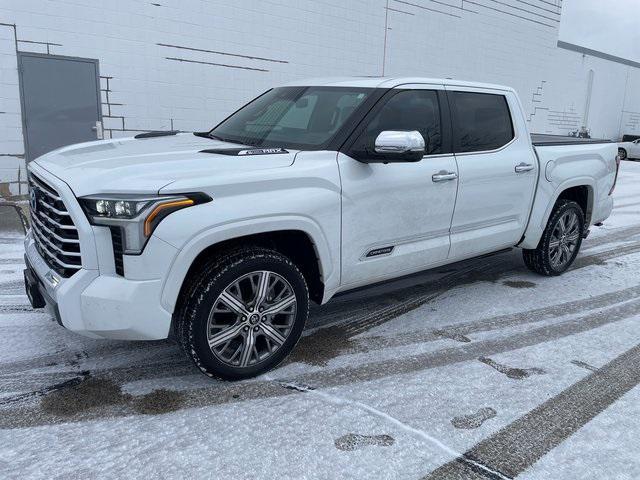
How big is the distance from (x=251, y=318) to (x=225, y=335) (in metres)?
0.18

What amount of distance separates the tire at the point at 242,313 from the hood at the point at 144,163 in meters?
0.51

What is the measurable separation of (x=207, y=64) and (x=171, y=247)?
845cm

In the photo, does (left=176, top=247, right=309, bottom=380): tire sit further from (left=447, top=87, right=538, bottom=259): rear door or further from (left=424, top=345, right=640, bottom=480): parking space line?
(left=447, top=87, right=538, bottom=259): rear door

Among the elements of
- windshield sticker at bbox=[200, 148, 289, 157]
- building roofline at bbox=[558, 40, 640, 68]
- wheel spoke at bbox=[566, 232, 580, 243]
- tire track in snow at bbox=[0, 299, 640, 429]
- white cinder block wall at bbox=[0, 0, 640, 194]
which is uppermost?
building roofline at bbox=[558, 40, 640, 68]

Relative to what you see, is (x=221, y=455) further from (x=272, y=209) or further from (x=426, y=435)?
(x=272, y=209)

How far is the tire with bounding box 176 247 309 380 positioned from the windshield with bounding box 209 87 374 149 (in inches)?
37.1

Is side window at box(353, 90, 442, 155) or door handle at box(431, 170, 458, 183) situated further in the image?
door handle at box(431, 170, 458, 183)

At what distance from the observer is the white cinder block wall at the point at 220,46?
28.8ft

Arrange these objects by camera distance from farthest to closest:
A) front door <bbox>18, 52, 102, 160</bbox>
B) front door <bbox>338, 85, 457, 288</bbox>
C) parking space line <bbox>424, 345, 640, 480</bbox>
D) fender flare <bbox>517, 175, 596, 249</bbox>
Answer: front door <bbox>18, 52, 102, 160</bbox>, fender flare <bbox>517, 175, 596, 249</bbox>, front door <bbox>338, 85, 457, 288</bbox>, parking space line <bbox>424, 345, 640, 480</bbox>

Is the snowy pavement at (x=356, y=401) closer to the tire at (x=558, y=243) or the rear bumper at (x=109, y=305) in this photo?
the rear bumper at (x=109, y=305)

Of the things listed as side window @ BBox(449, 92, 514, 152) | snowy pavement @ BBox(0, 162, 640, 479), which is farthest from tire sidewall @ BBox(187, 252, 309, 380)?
side window @ BBox(449, 92, 514, 152)

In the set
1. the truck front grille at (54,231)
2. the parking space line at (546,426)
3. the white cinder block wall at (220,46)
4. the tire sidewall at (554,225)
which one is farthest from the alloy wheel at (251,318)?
the white cinder block wall at (220,46)

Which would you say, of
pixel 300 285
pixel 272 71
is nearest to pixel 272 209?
pixel 300 285

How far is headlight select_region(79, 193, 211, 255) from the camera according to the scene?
8.98 ft
